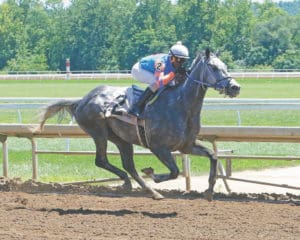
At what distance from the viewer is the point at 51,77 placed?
188 feet

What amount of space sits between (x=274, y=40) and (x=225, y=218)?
65.3 m

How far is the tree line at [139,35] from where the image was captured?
221ft

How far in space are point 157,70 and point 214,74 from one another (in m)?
0.75

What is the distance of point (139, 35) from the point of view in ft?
229

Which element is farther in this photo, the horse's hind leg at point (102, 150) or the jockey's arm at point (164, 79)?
the horse's hind leg at point (102, 150)

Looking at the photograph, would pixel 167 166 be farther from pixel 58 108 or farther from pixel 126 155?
pixel 58 108

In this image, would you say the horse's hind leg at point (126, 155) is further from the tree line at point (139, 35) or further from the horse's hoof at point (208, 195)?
the tree line at point (139, 35)

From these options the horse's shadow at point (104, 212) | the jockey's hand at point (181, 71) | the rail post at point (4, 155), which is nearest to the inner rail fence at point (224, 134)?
the rail post at point (4, 155)

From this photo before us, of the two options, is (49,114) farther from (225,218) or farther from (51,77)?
(51,77)

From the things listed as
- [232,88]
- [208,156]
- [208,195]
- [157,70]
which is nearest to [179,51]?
[157,70]

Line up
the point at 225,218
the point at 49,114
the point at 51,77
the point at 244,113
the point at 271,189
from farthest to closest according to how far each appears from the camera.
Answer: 1. the point at 51,77
2. the point at 244,113
3. the point at 271,189
4. the point at 49,114
5. the point at 225,218

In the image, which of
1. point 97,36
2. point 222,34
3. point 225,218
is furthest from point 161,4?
point 225,218

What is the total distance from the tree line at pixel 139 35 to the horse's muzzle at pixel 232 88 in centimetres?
5146

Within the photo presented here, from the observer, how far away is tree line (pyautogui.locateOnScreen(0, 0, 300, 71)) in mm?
67375
